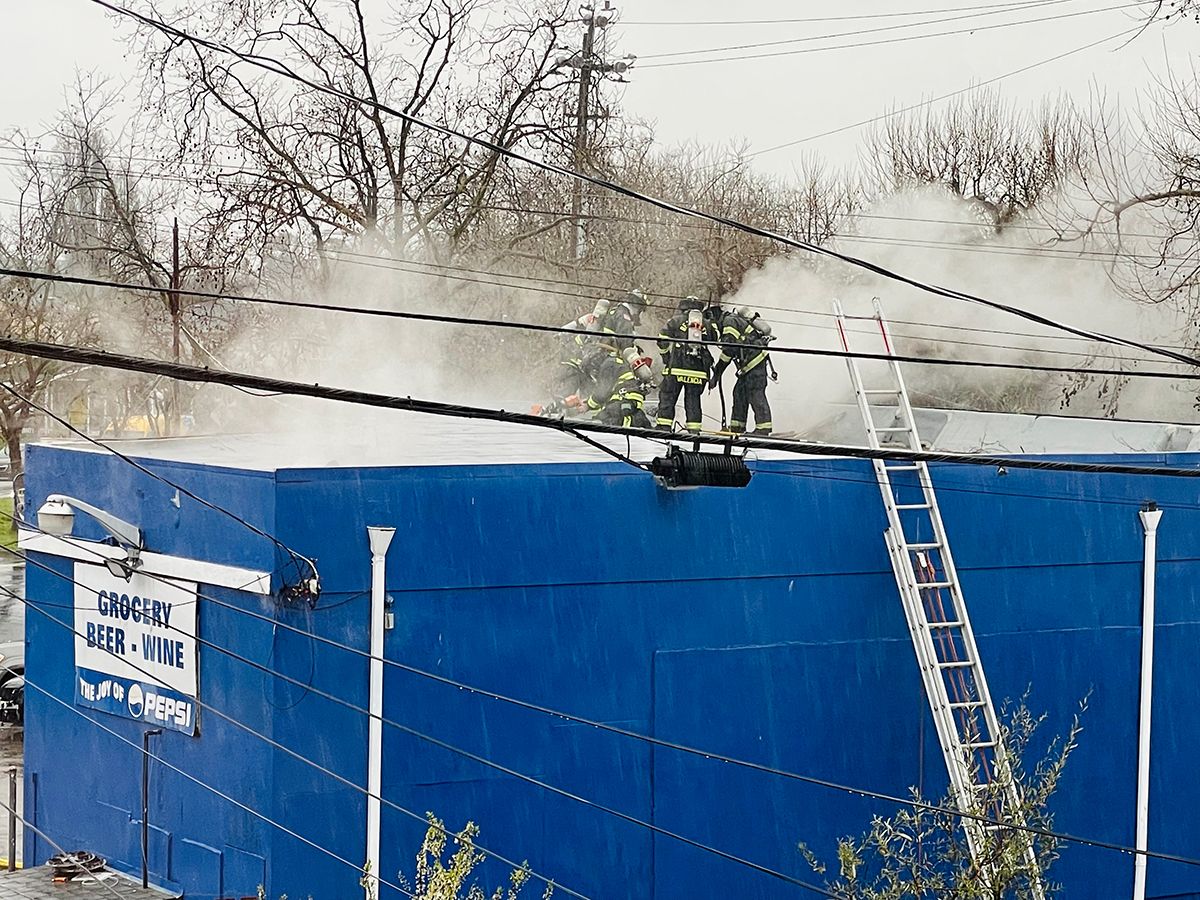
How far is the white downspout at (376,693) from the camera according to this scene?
858 centimetres

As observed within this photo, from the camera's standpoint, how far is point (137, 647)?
376 inches

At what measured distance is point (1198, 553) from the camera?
10.9 meters

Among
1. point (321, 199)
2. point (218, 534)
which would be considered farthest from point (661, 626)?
point (321, 199)

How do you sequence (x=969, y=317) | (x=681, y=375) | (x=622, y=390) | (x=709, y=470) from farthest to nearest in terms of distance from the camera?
(x=969, y=317)
(x=622, y=390)
(x=681, y=375)
(x=709, y=470)

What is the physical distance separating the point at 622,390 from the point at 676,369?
44 cm

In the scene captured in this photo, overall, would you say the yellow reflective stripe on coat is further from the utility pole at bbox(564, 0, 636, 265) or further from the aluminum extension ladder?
the utility pole at bbox(564, 0, 636, 265)

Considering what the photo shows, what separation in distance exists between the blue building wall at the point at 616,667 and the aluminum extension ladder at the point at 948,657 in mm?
243

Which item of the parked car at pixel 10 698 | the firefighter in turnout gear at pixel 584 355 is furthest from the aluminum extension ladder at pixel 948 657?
the parked car at pixel 10 698

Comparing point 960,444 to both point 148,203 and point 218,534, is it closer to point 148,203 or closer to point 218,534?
point 218,534

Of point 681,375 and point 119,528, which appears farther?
point 681,375

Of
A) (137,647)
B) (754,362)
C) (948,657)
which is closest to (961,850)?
(948,657)

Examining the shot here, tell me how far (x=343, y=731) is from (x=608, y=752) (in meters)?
1.68

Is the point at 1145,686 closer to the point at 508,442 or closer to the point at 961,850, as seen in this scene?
the point at 961,850

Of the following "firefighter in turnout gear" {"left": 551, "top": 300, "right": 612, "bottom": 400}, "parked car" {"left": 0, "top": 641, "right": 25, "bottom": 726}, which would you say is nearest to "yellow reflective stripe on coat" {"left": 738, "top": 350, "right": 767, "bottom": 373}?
"firefighter in turnout gear" {"left": 551, "top": 300, "right": 612, "bottom": 400}
